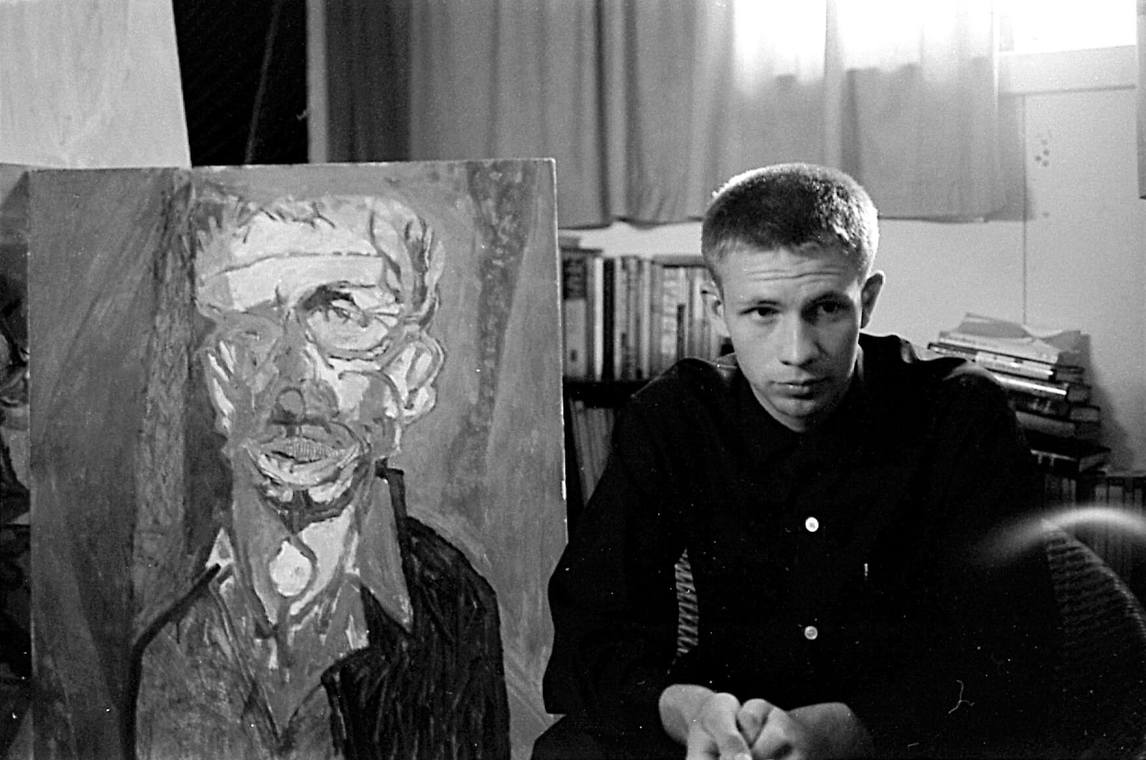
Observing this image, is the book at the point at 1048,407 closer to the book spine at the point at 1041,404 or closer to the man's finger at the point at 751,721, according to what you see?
the book spine at the point at 1041,404

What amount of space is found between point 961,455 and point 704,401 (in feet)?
0.84

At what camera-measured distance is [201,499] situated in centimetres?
164

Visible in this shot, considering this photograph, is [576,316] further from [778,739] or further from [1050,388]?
[778,739]

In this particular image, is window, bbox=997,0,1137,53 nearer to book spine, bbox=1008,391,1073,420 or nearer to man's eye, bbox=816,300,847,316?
book spine, bbox=1008,391,1073,420

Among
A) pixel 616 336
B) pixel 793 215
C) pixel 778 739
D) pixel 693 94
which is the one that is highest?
pixel 693 94

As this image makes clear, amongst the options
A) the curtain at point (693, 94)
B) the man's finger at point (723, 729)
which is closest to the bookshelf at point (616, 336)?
the curtain at point (693, 94)

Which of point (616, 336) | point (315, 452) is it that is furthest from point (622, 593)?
point (616, 336)

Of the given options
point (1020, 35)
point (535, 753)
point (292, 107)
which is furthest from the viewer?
point (292, 107)

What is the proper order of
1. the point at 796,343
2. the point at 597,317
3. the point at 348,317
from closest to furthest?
the point at 796,343, the point at 348,317, the point at 597,317

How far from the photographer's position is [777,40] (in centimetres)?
189

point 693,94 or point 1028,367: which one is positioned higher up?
point 693,94

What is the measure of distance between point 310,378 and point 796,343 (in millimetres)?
655

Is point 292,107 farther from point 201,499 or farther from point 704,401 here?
point 704,401

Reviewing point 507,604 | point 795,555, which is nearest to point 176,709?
point 507,604
